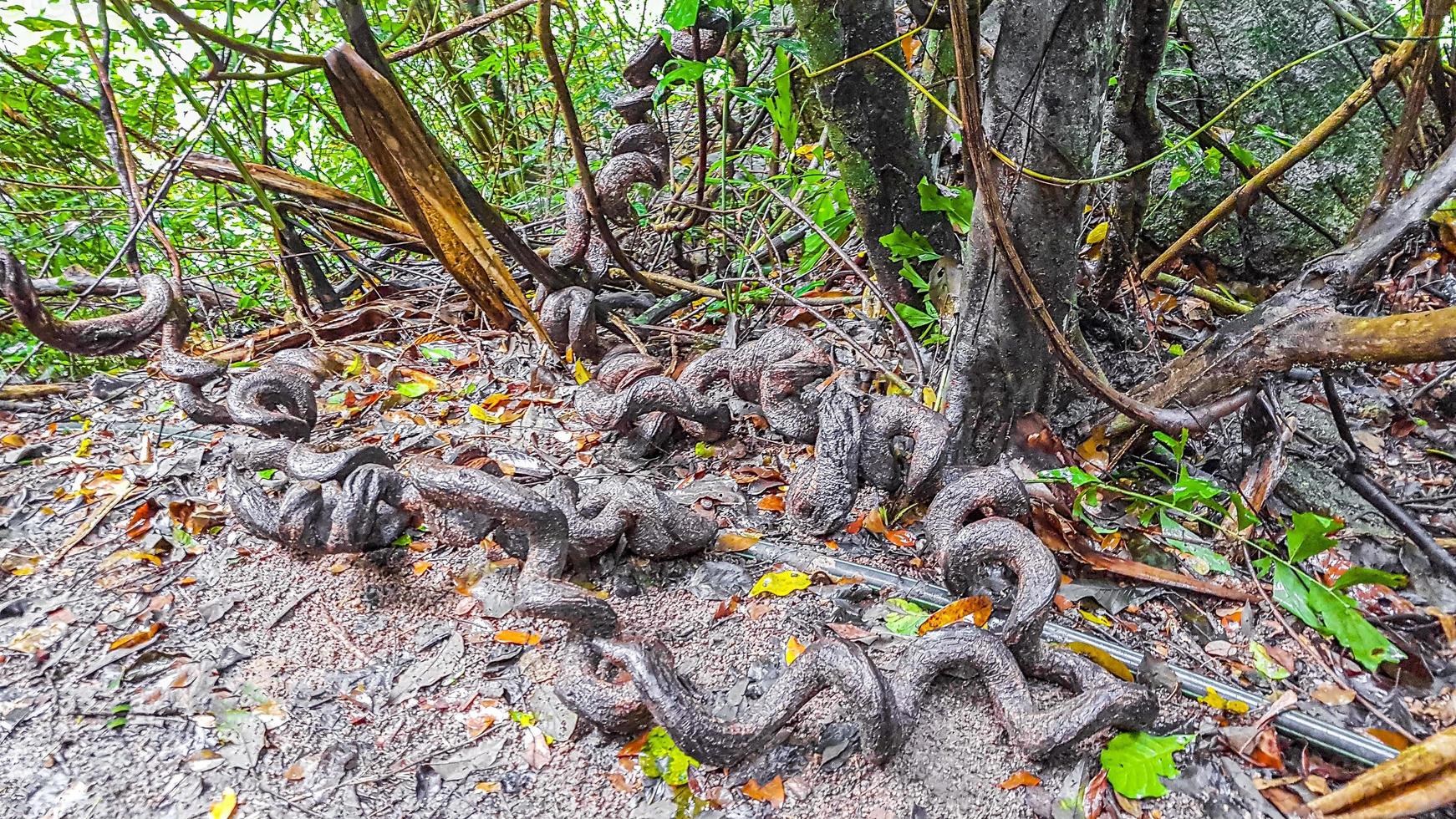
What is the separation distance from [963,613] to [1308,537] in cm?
58

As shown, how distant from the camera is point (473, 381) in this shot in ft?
7.81

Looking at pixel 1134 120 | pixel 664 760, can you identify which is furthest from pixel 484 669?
pixel 1134 120

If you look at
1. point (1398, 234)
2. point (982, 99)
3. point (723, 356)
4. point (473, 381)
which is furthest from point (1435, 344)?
point (473, 381)

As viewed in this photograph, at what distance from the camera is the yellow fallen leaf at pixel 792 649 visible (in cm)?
131

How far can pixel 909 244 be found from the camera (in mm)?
1875

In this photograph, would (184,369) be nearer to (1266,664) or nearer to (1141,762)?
(1141,762)

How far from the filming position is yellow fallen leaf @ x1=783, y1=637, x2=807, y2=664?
4.31 ft

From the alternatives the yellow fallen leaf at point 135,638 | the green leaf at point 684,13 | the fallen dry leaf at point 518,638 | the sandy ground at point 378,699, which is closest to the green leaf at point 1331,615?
the sandy ground at point 378,699

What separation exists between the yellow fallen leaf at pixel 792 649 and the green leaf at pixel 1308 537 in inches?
33.7

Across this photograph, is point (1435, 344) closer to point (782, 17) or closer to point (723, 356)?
point (723, 356)

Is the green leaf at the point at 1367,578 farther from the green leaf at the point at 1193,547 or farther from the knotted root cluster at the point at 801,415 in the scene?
the knotted root cluster at the point at 801,415

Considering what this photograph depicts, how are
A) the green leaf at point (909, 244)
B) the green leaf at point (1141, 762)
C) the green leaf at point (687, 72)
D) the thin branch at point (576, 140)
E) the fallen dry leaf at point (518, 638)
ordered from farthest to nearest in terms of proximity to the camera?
the green leaf at point (909, 244)
the thin branch at point (576, 140)
the green leaf at point (687, 72)
the fallen dry leaf at point (518, 638)
the green leaf at point (1141, 762)

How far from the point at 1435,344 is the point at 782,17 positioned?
7.00 ft

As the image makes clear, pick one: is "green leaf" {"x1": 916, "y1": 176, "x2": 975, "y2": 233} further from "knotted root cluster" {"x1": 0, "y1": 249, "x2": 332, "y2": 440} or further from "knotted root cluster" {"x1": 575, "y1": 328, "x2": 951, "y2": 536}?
"knotted root cluster" {"x1": 0, "y1": 249, "x2": 332, "y2": 440}
